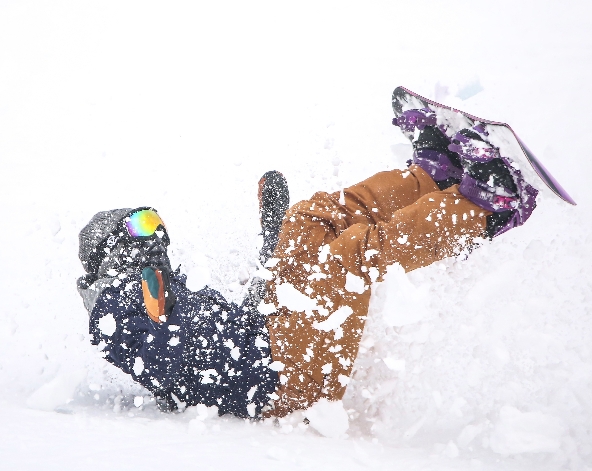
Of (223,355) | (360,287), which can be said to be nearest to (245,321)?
(223,355)

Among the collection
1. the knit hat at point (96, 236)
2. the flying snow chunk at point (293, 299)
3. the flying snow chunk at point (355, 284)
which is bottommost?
the flying snow chunk at point (293, 299)

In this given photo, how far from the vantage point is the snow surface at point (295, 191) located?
1247 millimetres

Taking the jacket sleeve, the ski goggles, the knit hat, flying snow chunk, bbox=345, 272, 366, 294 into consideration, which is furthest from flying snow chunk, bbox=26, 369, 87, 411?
flying snow chunk, bbox=345, 272, 366, 294

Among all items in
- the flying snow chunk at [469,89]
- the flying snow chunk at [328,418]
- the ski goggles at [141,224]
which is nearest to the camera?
the flying snow chunk at [328,418]

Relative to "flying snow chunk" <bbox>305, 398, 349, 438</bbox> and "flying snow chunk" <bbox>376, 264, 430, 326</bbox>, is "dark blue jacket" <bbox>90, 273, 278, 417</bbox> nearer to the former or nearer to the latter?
"flying snow chunk" <bbox>305, 398, 349, 438</bbox>

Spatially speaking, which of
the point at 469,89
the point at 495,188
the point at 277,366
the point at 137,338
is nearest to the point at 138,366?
the point at 137,338

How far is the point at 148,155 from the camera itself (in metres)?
2.05

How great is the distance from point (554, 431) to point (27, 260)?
5.80 ft

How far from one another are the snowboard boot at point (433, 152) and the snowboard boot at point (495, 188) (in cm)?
15

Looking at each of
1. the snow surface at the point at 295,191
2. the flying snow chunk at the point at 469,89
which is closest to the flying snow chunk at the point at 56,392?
the snow surface at the point at 295,191

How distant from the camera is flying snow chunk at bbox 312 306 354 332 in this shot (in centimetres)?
133

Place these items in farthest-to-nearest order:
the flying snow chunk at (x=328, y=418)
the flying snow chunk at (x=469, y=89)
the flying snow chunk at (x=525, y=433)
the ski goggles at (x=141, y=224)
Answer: the flying snow chunk at (x=469, y=89)
the ski goggles at (x=141, y=224)
the flying snow chunk at (x=328, y=418)
the flying snow chunk at (x=525, y=433)

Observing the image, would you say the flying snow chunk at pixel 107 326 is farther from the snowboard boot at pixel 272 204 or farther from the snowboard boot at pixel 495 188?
the snowboard boot at pixel 495 188

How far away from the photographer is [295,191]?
6.30 feet
